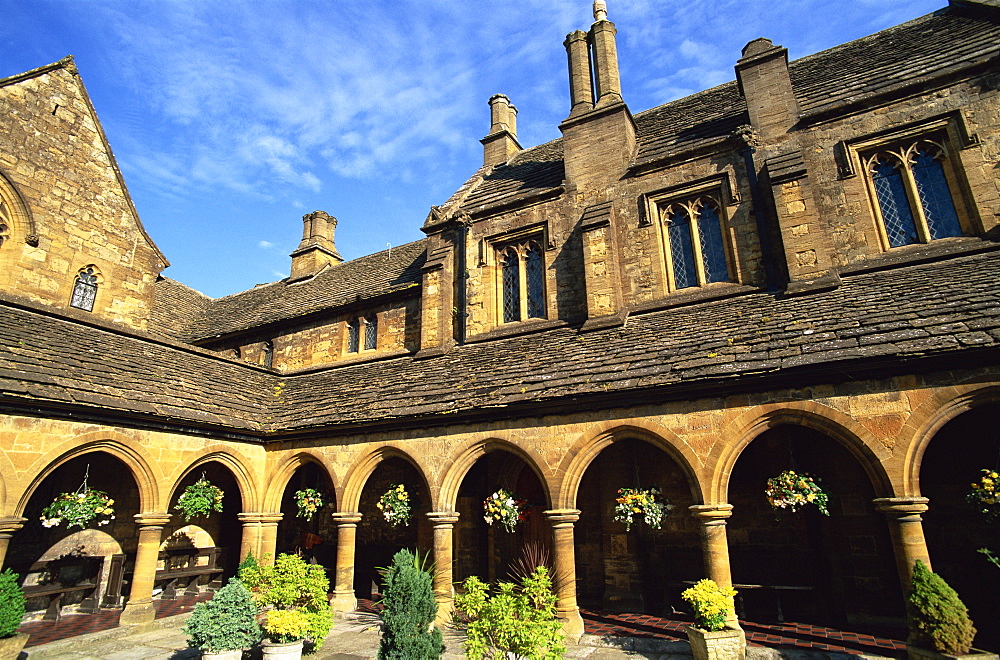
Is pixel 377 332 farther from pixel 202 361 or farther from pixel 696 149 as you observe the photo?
pixel 696 149

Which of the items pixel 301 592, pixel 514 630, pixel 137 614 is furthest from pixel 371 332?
pixel 514 630

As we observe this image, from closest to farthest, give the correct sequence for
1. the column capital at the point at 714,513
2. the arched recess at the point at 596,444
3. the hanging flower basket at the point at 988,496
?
the hanging flower basket at the point at 988,496 < the column capital at the point at 714,513 < the arched recess at the point at 596,444

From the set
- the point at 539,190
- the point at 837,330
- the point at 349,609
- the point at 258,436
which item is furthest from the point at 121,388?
the point at 837,330

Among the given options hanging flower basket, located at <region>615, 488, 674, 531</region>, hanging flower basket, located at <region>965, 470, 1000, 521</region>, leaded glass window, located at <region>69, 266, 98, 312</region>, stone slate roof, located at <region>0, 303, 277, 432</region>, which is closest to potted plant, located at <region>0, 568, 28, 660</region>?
stone slate roof, located at <region>0, 303, 277, 432</region>

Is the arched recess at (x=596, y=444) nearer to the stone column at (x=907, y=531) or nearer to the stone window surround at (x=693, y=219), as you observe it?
the stone column at (x=907, y=531)

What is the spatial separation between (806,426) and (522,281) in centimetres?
731

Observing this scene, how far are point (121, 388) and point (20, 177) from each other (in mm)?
7697

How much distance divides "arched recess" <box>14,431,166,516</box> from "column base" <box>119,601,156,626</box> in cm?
160

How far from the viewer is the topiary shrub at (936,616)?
601 centimetres

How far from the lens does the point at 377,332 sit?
1595 cm

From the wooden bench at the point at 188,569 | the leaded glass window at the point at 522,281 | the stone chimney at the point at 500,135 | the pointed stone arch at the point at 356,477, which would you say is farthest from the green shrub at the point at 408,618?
the stone chimney at the point at 500,135

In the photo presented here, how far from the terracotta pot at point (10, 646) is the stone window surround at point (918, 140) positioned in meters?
14.5

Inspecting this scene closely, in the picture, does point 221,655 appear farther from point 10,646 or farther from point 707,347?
point 707,347

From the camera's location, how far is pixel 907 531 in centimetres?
711
